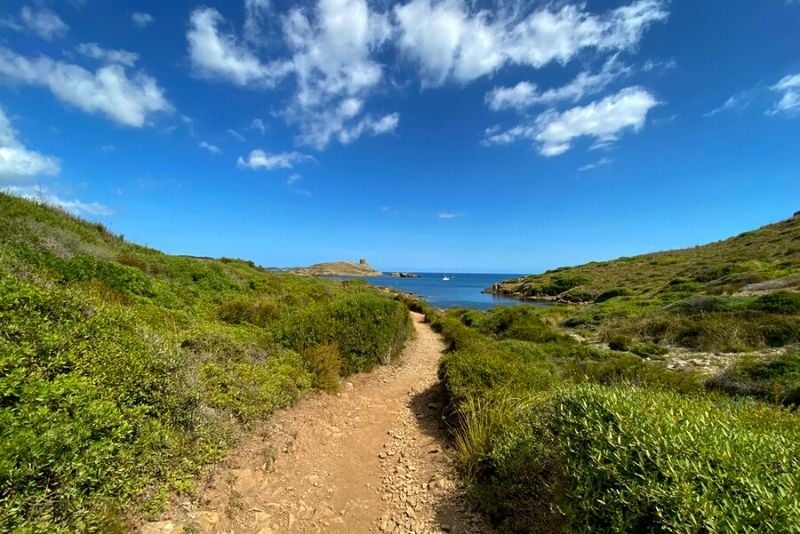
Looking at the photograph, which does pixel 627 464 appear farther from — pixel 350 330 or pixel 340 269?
pixel 340 269

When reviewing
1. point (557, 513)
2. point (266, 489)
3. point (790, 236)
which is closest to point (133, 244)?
point (266, 489)

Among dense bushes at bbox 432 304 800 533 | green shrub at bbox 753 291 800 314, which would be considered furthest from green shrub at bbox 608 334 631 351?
dense bushes at bbox 432 304 800 533

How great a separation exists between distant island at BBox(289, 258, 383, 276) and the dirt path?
355ft

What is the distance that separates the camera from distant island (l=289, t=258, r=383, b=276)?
4777 inches

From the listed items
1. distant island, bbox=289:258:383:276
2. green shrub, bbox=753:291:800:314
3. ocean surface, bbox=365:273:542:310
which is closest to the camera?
green shrub, bbox=753:291:800:314

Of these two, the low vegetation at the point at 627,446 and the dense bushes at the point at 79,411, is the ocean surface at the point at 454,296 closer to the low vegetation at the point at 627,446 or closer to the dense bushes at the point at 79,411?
the low vegetation at the point at 627,446

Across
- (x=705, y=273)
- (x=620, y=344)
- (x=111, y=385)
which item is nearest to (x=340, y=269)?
(x=705, y=273)

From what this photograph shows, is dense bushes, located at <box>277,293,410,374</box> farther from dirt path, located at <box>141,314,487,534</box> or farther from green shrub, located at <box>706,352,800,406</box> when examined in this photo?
green shrub, located at <box>706,352,800,406</box>

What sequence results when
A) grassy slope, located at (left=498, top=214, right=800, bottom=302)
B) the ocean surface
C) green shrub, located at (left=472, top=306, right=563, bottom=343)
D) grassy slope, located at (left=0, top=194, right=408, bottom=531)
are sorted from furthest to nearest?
the ocean surface
grassy slope, located at (left=498, top=214, right=800, bottom=302)
green shrub, located at (left=472, top=306, right=563, bottom=343)
grassy slope, located at (left=0, top=194, right=408, bottom=531)

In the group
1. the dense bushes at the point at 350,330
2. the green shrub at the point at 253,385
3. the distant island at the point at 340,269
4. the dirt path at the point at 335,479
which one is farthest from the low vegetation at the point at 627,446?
the distant island at the point at 340,269

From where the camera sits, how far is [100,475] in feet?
10.2

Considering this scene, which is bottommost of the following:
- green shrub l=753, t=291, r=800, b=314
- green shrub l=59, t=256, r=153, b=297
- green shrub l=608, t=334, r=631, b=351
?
green shrub l=608, t=334, r=631, b=351

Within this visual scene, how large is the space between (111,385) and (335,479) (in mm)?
3105

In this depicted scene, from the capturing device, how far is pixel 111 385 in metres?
3.81
